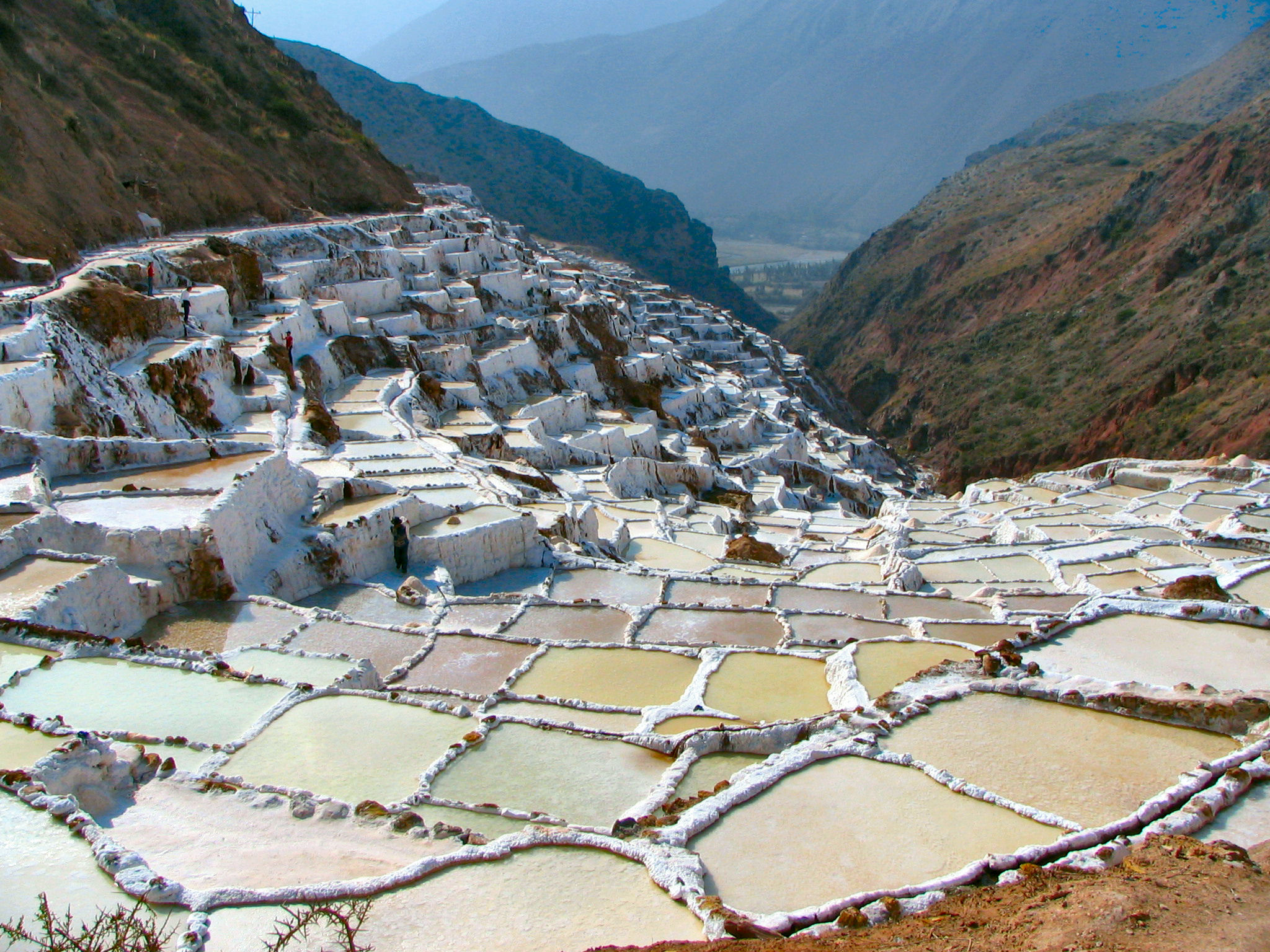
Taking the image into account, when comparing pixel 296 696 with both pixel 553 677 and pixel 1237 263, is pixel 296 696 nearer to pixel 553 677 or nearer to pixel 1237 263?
pixel 553 677

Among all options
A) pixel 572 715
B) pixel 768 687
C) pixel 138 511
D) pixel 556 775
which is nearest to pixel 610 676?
pixel 572 715

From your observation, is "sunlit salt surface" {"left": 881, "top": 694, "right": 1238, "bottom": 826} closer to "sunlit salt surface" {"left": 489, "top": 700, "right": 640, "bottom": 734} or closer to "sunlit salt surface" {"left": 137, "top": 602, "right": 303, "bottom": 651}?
"sunlit salt surface" {"left": 489, "top": 700, "right": 640, "bottom": 734}

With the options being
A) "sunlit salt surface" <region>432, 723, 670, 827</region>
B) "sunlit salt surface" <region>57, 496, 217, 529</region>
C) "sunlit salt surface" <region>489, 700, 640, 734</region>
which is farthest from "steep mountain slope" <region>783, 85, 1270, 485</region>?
"sunlit salt surface" <region>57, 496, 217, 529</region>

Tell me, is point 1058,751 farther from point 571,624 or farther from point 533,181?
point 533,181

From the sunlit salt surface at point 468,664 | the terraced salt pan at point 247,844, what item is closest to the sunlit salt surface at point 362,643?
the sunlit salt surface at point 468,664

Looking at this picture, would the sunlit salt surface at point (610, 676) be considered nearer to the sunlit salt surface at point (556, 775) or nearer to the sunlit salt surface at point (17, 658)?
the sunlit salt surface at point (556, 775)
